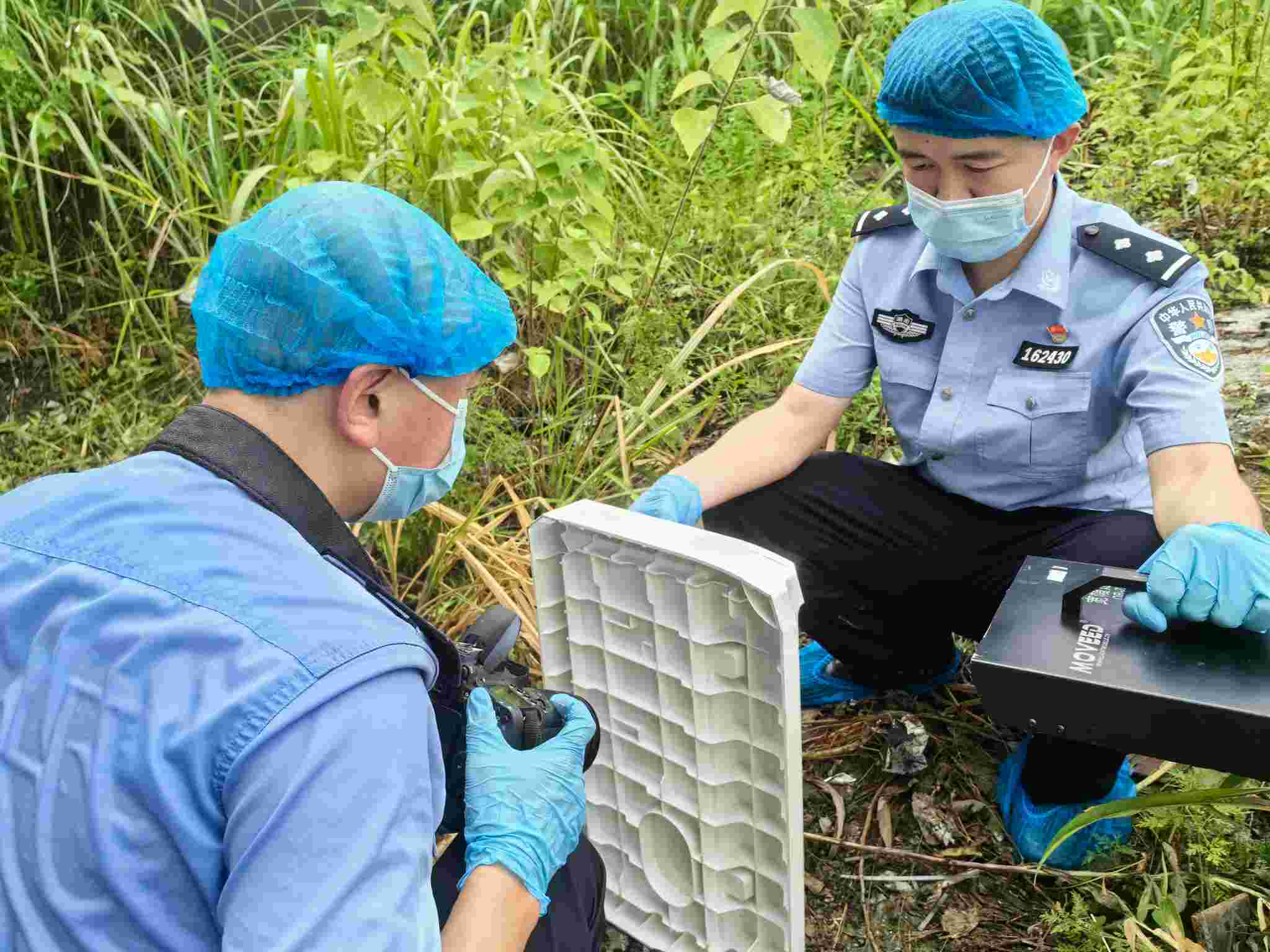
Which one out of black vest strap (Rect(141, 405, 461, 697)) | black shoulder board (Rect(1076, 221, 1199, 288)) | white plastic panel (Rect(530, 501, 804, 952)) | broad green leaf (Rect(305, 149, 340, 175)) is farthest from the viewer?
broad green leaf (Rect(305, 149, 340, 175))

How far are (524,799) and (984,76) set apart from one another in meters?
1.29

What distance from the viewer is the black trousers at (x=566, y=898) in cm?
138

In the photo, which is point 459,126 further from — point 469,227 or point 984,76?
point 984,76

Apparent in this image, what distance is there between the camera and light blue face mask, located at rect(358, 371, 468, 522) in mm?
1323

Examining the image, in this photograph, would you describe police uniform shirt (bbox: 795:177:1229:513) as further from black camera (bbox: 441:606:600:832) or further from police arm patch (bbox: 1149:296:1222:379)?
black camera (bbox: 441:606:600:832)

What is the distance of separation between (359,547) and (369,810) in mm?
435

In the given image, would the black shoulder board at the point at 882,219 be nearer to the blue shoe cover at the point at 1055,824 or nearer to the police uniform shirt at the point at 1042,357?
the police uniform shirt at the point at 1042,357

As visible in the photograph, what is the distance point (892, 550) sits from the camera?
2.17m

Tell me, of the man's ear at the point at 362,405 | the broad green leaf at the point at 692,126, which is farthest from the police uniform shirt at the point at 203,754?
the broad green leaf at the point at 692,126

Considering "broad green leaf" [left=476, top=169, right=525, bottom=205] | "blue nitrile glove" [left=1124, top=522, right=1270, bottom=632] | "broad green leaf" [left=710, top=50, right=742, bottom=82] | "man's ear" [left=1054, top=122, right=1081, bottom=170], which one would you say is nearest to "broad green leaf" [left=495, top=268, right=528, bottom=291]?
"broad green leaf" [left=476, top=169, right=525, bottom=205]

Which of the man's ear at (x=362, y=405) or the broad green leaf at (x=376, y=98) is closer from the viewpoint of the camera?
the man's ear at (x=362, y=405)

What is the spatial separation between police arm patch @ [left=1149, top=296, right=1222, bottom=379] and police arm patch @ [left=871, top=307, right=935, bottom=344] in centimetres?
42

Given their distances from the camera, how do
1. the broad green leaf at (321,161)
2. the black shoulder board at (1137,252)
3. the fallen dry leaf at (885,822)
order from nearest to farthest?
the black shoulder board at (1137,252), the fallen dry leaf at (885,822), the broad green leaf at (321,161)

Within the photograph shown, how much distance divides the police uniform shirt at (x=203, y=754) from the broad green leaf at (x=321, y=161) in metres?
1.72
